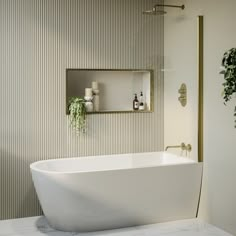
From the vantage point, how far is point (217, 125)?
378cm

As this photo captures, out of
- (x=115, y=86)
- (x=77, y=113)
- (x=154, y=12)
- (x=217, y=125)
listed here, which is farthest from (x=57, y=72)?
(x=217, y=125)

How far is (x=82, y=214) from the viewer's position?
144 inches

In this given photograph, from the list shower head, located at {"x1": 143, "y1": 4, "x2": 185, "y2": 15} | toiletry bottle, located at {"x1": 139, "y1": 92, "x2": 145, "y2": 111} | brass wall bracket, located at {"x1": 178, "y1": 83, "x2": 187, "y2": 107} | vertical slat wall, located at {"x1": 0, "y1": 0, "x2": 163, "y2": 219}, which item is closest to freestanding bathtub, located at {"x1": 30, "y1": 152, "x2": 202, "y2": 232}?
vertical slat wall, located at {"x1": 0, "y1": 0, "x2": 163, "y2": 219}

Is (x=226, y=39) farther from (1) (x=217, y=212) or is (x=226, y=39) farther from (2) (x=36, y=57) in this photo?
(2) (x=36, y=57)

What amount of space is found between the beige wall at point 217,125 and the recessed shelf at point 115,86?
82 centimetres

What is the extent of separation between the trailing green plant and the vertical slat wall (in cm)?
9

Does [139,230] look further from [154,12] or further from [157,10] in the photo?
[157,10]

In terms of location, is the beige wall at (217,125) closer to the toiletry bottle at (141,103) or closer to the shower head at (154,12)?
the shower head at (154,12)

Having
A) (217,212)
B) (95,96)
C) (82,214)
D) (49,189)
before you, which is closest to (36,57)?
(95,96)

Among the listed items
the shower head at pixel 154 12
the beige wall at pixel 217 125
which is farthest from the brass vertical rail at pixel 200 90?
the shower head at pixel 154 12

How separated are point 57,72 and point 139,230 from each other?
1.94 metres

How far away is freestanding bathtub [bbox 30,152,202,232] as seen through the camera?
357cm

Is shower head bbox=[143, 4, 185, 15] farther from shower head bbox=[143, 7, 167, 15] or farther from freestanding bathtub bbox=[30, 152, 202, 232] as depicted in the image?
freestanding bathtub bbox=[30, 152, 202, 232]

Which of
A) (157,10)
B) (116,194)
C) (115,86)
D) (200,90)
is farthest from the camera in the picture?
(115,86)
